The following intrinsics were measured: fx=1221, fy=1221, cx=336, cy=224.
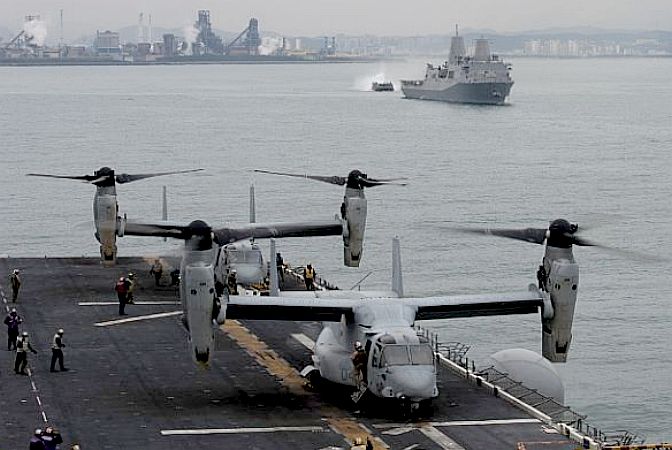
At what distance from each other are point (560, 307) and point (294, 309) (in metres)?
7.65

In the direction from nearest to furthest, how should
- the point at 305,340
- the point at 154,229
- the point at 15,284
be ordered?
the point at 305,340 < the point at 15,284 < the point at 154,229

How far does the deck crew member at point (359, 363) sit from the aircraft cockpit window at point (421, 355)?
1.53 meters

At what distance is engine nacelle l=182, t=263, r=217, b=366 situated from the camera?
32562 millimetres

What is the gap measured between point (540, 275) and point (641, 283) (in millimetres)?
39165

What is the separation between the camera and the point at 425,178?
119938 millimetres

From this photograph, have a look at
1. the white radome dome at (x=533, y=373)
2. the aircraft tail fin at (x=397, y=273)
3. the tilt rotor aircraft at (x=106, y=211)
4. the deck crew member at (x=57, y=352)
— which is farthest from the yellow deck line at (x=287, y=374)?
the white radome dome at (x=533, y=373)

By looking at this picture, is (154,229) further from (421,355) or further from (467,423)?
(467,423)

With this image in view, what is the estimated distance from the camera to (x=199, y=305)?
107 ft

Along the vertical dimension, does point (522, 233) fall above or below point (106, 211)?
above

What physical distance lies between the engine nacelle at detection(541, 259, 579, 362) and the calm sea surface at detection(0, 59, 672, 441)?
10.2ft

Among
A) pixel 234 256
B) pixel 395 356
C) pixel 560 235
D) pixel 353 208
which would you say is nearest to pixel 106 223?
pixel 234 256

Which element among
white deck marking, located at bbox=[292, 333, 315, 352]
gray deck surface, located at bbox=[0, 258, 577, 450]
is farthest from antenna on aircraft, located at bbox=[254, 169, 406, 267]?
white deck marking, located at bbox=[292, 333, 315, 352]

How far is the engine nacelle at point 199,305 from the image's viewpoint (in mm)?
32562

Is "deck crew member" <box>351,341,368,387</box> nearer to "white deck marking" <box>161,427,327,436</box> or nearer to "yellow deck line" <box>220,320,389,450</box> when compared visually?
"yellow deck line" <box>220,320,389,450</box>
